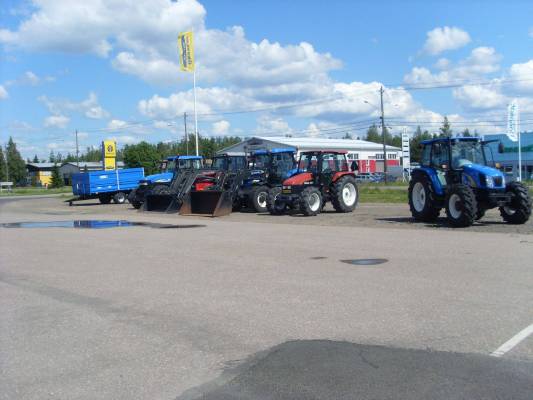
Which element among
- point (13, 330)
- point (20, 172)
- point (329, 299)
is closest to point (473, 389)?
point (329, 299)

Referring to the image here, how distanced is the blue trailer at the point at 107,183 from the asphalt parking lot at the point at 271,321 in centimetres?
2353

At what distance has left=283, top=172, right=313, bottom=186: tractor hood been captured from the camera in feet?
71.1

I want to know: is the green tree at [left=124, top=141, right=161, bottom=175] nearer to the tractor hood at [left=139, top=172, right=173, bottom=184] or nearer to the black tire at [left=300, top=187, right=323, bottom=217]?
the tractor hood at [left=139, top=172, right=173, bottom=184]

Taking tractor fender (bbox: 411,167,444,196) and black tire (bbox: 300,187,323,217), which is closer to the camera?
tractor fender (bbox: 411,167,444,196)

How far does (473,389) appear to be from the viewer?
458 centimetres

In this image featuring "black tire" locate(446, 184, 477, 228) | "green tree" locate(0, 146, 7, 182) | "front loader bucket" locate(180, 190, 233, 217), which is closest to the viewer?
"black tire" locate(446, 184, 477, 228)

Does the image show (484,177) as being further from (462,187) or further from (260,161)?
(260,161)

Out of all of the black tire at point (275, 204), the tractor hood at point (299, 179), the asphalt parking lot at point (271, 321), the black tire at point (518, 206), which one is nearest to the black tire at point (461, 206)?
the black tire at point (518, 206)

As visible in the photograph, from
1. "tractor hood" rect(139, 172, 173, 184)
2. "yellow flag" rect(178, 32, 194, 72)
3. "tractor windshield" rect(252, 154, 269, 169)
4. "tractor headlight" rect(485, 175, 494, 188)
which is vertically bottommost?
"tractor headlight" rect(485, 175, 494, 188)

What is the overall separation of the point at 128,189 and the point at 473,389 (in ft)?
114

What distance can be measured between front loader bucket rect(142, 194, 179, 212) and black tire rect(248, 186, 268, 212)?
12.7 ft

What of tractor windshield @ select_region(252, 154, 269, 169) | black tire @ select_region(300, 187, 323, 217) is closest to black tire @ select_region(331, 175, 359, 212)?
black tire @ select_region(300, 187, 323, 217)

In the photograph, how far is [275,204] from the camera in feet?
73.7

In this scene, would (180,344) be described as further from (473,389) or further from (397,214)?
(397,214)
